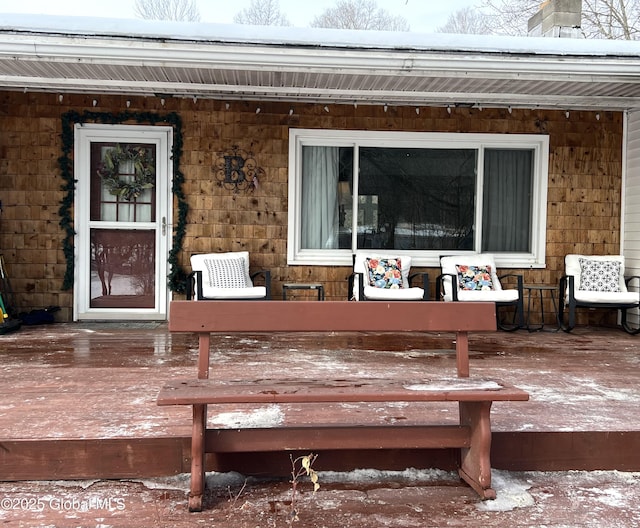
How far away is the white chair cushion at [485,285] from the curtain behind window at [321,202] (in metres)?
1.17

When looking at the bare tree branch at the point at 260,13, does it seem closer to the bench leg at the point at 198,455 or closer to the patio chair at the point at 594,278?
the patio chair at the point at 594,278

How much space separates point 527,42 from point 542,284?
2706mm

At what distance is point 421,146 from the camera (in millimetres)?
6230

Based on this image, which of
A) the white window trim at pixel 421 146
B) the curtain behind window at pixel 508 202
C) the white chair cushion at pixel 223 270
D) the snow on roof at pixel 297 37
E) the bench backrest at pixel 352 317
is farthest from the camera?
the curtain behind window at pixel 508 202

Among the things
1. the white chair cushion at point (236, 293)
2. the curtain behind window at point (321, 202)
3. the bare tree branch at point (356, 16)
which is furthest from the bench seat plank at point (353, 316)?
the bare tree branch at point (356, 16)

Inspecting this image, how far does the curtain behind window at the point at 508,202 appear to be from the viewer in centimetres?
637

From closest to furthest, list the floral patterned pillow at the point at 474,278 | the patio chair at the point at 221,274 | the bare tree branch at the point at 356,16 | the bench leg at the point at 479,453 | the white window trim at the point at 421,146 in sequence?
the bench leg at the point at 479,453 < the patio chair at the point at 221,274 < the floral patterned pillow at the point at 474,278 < the white window trim at the point at 421,146 < the bare tree branch at the point at 356,16

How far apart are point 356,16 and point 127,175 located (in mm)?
12436

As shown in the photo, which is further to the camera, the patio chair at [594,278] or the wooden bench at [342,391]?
the patio chair at [594,278]

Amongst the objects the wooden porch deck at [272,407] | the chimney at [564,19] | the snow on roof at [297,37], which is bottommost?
the wooden porch deck at [272,407]

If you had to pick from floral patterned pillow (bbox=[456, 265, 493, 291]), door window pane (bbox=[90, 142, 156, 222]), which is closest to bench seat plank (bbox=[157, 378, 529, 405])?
floral patterned pillow (bbox=[456, 265, 493, 291])

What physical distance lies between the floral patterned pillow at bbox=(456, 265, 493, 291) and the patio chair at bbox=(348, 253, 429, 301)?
378mm

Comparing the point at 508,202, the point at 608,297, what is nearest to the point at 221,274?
the point at 508,202

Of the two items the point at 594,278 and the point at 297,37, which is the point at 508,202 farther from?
the point at 297,37
